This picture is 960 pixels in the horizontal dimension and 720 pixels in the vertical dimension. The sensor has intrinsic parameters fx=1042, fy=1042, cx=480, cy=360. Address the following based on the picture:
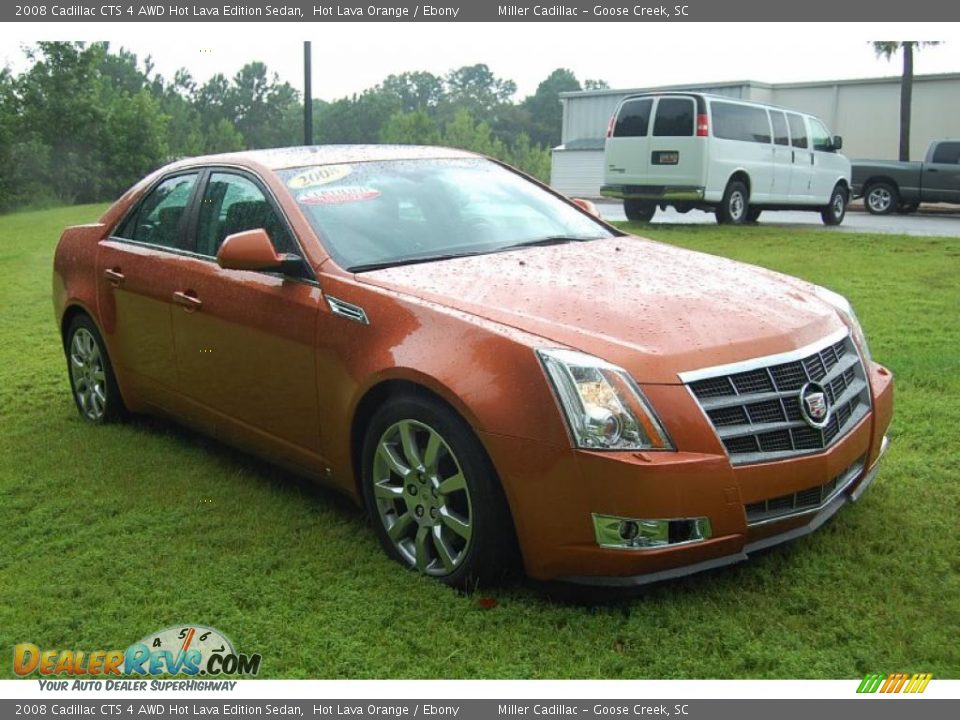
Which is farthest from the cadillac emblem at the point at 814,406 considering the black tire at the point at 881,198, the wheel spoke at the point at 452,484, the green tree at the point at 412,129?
the green tree at the point at 412,129

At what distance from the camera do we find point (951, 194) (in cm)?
2086

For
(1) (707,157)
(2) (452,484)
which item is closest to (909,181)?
(1) (707,157)

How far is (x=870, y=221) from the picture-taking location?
63.1ft

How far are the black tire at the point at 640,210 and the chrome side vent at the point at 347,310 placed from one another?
13761mm

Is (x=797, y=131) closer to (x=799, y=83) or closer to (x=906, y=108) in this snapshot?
(x=906, y=108)

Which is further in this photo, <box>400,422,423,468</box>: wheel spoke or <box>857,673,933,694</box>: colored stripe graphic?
<box>400,422,423,468</box>: wheel spoke

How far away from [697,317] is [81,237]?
3.89 metres

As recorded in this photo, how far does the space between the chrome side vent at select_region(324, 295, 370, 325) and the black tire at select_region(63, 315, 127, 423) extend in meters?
2.25

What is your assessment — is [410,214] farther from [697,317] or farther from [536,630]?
[536,630]

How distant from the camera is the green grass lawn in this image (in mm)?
3191

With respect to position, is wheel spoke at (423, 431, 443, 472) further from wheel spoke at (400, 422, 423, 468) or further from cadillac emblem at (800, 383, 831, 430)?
cadillac emblem at (800, 383, 831, 430)

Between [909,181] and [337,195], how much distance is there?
63.3 feet

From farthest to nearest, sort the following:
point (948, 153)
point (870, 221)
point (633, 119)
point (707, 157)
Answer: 1. point (948, 153)
2. point (870, 221)
3. point (633, 119)
4. point (707, 157)

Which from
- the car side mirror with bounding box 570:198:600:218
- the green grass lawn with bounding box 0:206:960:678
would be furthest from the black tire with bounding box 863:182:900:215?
the car side mirror with bounding box 570:198:600:218
